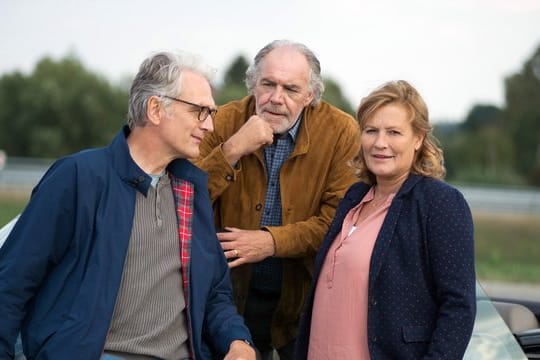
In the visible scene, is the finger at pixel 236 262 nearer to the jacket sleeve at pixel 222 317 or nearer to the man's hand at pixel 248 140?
the jacket sleeve at pixel 222 317

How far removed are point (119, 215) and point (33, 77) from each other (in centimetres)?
3551

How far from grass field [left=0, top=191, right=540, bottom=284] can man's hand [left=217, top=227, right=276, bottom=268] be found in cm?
664

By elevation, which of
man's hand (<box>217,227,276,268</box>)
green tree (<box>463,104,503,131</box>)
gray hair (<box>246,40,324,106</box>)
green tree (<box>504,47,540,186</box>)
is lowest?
green tree (<box>463,104,503,131</box>)

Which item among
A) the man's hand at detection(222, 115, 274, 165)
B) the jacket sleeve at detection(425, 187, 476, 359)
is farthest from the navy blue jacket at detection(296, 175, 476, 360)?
the man's hand at detection(222, 115, 274, 165)

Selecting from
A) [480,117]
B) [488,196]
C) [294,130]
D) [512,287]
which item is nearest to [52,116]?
[488,196]

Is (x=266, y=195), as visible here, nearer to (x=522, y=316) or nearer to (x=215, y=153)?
(x=215, y=153)

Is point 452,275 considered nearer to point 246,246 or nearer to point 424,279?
point 424,279

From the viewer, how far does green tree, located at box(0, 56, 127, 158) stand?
33906mm

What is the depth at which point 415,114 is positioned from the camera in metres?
2.61

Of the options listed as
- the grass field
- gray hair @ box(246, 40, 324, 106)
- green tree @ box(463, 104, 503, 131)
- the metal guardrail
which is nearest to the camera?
gray hair @ box(246, 40, 324, 106)

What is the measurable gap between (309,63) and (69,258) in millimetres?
1340

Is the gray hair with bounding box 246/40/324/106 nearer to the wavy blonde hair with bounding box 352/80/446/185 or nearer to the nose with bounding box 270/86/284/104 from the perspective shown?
the nose with bounding box 270/86/284/104

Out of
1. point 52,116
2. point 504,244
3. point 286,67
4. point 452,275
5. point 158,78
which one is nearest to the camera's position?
point 452,275

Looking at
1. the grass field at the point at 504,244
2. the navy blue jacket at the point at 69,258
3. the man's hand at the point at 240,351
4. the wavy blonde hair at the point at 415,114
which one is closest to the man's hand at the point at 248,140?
the wavy blonde hair at the point at 415,114
